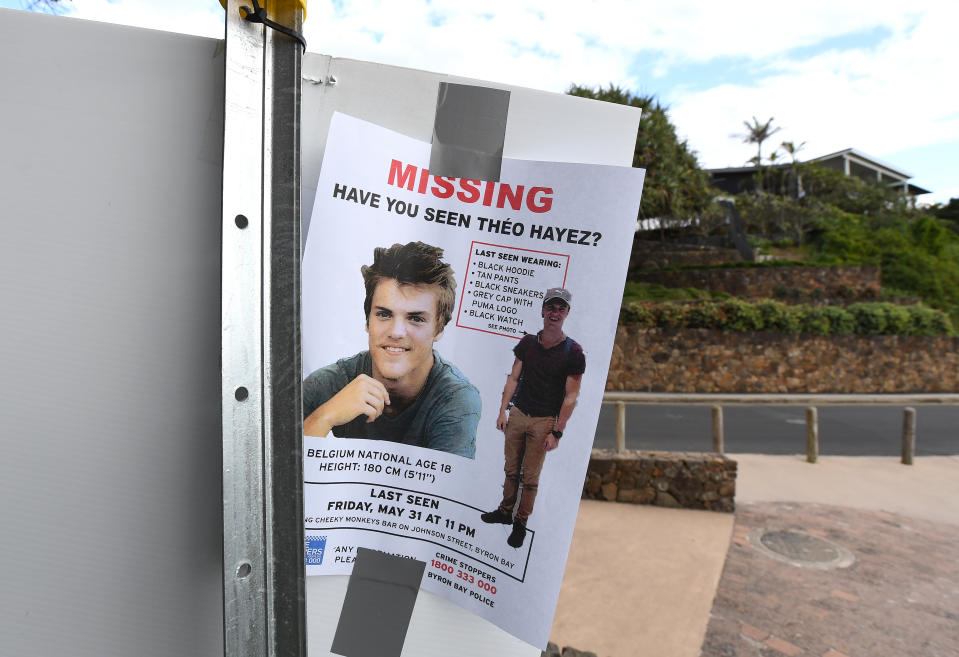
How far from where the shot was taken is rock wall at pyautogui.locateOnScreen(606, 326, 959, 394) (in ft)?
46.8

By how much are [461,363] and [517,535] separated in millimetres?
263

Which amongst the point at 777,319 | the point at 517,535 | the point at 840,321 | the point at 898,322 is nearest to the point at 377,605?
the point at 517,535

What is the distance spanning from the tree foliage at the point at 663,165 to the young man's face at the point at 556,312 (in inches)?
674

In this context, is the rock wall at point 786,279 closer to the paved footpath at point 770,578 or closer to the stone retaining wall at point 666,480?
the paved footpath at point 770,578

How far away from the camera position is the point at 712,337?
14.4 meters

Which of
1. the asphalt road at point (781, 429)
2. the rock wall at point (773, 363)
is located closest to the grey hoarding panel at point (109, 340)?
the asphalt road at point (781, 429)

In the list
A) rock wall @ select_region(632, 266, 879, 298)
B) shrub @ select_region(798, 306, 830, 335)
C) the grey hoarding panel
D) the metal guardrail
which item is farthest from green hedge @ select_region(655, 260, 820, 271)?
the grey hoarding panel

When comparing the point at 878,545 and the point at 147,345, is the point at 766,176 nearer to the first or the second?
the point at 878,545

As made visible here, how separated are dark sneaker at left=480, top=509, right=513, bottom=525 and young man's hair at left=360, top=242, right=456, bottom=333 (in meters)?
0.28

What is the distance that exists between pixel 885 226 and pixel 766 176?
1066cm

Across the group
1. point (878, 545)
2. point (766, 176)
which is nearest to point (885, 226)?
point (766, 176)

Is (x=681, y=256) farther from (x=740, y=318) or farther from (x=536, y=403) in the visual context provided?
(x=536, y=403)

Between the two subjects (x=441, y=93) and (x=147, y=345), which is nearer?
(x=147, y=345)

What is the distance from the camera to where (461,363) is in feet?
2.85
